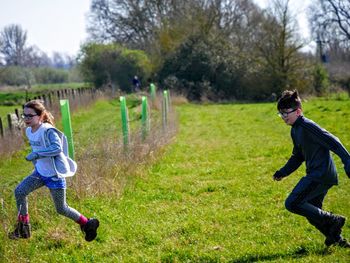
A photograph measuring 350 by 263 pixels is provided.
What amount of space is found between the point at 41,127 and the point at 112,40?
40.6 m

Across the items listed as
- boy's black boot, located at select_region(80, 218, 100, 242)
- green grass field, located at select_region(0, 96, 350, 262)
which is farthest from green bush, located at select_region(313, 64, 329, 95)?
boy's black boot, located at select_region(80, 218, 100, 242)

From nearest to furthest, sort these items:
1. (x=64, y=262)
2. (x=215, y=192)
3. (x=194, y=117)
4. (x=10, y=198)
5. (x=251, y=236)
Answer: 1. (x=64, y=262)
2. (x=251, y=236)
3. (x=10, y=198)
4. (x=215, y=192)
5. (x=194, y=117)

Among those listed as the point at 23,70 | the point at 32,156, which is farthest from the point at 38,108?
the point at 23,70

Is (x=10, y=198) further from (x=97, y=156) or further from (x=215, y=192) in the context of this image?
(x=215, y=192)

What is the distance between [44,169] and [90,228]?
0.87m

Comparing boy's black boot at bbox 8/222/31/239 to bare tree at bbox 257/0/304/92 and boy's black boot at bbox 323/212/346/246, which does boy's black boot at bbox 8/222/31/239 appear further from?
bare tree at bbox 257/0/304/92

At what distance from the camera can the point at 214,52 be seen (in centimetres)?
3294

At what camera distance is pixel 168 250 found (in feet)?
16.6

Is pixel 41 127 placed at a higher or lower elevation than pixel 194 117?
higher

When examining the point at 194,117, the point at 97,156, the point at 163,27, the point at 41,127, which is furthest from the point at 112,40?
the point at 41,127

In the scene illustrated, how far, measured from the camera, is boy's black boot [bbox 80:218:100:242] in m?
5.09

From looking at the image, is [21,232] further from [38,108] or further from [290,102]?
[290,102]

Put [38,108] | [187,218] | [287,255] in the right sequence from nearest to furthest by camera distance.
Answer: [287,255]
[38,108]
[187,218]

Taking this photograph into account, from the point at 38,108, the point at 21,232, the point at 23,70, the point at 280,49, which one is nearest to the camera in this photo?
the point at 38,108
